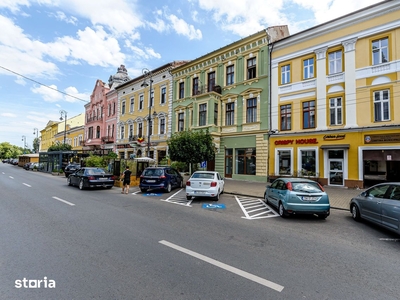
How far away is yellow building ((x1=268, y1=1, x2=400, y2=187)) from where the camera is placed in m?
14.8

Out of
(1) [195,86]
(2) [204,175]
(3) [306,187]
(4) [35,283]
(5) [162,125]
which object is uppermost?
(1) [195,86]

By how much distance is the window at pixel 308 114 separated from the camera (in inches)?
696

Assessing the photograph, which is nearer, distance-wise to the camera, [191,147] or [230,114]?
[191,147]

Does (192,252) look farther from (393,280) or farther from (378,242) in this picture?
(378,242)

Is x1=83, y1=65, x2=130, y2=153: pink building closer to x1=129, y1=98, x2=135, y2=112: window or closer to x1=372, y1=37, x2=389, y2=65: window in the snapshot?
x1=129, y1=98, x2=135, y2=112: window

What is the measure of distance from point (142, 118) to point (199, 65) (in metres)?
11.6

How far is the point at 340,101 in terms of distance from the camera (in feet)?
54.2

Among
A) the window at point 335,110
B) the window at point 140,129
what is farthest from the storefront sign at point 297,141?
the window at point 140,129

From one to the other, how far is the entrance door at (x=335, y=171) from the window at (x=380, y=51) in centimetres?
706

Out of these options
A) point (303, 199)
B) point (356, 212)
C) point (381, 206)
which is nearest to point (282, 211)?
point (303, 199)

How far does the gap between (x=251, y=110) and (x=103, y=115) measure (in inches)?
1160

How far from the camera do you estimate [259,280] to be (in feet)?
11.9

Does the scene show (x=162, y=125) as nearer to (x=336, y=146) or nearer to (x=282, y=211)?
(x=336, y=146)

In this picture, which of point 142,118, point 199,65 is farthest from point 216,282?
point 142,118
